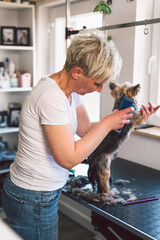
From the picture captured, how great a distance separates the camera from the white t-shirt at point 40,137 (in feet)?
3.68

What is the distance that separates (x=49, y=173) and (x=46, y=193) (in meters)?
0.08

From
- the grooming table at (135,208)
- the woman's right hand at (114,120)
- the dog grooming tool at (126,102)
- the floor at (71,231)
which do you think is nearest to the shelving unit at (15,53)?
the floor at (71,231)

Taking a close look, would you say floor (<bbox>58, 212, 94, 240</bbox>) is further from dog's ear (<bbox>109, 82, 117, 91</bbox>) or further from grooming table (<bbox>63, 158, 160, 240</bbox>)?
dog's ear (<bbox>109, 82, 117, 91</bbox>)

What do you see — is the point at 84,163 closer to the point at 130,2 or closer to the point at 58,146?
the point at 58,146

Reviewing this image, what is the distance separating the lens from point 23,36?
2.79m

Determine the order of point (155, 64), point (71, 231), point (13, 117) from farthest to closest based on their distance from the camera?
point (13, 117) → point (71, 231) → point (155, 64)

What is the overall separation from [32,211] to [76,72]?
578 mm

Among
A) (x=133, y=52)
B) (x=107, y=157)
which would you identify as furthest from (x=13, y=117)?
(x=107, y=157)

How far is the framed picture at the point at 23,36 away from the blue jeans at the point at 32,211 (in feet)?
5.71

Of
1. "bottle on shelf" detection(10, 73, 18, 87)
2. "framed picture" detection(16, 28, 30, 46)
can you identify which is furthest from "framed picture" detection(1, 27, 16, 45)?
"bottle on shelf" detection(10, 73, 18, 87)

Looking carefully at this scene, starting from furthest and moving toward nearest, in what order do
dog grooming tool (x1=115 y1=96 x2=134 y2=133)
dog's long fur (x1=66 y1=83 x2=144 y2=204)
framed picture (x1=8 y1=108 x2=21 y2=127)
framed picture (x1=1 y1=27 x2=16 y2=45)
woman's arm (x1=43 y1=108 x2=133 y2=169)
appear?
framed picture (x1=8 y1=108 x2=21 y2=127), framed picture (x1=1 y1=27 x2=16 y2=45), dog's long fur (x1=66 y1=83 x2=144 y2=204), dog grooming tool (x1=115 y1=96 x2=134 y2=133), woman's arm (x1=43 y1=108 x2=133 y2=169)

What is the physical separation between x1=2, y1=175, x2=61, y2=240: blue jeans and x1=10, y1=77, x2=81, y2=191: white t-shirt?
0.10ft

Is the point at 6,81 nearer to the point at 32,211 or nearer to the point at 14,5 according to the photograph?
the point at 14,5

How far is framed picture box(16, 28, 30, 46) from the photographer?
2.77m
